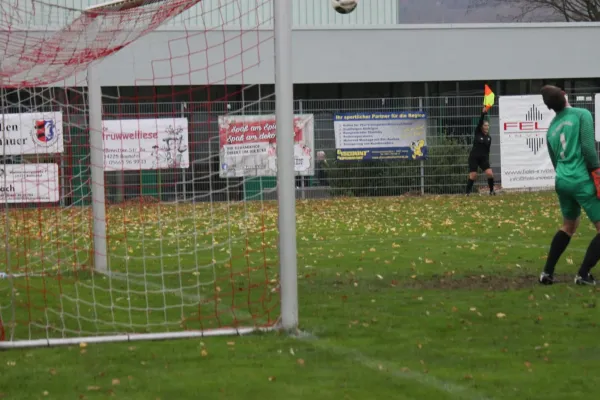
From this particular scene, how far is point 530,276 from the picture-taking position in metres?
10.1

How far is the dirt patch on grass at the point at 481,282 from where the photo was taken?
9.41 metres

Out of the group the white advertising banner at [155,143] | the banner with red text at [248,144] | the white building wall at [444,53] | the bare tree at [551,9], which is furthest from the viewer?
the bare tree at [551,9]

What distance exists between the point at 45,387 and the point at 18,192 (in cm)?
1304

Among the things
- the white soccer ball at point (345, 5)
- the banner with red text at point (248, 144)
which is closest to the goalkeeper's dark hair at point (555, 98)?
the white soccer ball at point (345, 5)

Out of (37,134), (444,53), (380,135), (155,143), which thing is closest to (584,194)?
(37,134)

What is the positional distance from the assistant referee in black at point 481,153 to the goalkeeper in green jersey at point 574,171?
14.9 m

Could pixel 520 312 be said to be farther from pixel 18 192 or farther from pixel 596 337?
pixel 18 192

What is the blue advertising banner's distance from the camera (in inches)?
989

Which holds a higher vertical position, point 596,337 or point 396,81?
point 396,81

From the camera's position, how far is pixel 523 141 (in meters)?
24.2

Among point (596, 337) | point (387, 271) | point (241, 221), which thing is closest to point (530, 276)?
point (387, 271)

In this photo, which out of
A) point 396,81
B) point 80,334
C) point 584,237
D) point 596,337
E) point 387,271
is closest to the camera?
point 596,337

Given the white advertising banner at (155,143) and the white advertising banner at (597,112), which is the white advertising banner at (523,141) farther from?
the white advertising banner at (155,143)

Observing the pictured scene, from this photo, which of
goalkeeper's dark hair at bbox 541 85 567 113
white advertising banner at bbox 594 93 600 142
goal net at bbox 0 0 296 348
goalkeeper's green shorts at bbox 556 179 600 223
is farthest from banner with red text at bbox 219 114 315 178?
white advertising banner at bbox 594 93 600 142
